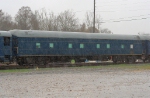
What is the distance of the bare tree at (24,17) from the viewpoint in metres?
77.6

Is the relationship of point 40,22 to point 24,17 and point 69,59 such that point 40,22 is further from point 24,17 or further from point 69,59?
point 69,59

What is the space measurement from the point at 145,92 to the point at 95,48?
20.7 metres

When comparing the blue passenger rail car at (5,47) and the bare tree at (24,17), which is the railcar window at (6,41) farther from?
the bare tree at (24,17)

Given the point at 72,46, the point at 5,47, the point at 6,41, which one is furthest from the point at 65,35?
the point at 5,47

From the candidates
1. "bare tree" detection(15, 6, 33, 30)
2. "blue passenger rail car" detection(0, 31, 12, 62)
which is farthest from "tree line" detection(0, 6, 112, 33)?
"blue passenger rail car" detection(0, 31, 12, 62)

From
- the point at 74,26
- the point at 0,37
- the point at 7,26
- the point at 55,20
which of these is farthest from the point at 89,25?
the point at 0,37

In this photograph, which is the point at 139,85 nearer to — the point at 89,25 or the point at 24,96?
the point at 24,96

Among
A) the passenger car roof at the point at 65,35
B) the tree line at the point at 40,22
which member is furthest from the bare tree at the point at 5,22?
the passenger car roof at the point at 65,35

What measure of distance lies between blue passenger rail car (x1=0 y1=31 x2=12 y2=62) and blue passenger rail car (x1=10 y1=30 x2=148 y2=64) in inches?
36.4

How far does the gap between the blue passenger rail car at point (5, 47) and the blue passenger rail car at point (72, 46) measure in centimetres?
93

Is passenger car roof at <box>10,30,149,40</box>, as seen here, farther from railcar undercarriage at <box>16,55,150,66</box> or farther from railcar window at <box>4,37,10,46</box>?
railcar undercarriage at <box>16,55,150,66</box>

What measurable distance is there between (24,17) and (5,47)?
174 ft

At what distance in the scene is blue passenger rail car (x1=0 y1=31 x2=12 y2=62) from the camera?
1030 inches

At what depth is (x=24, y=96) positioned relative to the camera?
10.7 metres
